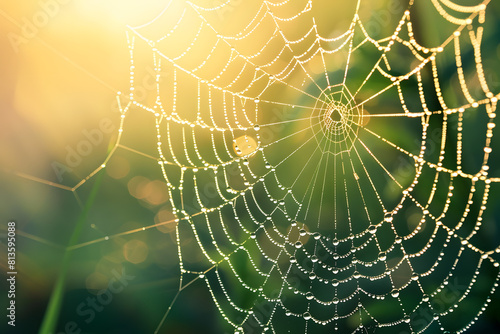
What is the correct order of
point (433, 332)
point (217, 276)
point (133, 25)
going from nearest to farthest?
1. point (133, 25)
2. point (433, 332)
3. point (217, 276)

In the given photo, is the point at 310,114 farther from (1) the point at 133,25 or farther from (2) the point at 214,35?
(1) the point at 133,25

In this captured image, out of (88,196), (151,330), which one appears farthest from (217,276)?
(88,196)

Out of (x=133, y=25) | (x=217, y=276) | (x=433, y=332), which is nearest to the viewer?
(x=133, y=25)

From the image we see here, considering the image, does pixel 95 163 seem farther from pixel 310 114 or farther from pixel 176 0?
pixel 310 114

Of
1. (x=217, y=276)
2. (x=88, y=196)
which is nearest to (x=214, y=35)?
(x=88, y=196)

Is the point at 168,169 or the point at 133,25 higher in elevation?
the point at 133,25

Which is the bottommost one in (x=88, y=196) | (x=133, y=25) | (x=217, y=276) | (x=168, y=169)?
(x=217, y=276)

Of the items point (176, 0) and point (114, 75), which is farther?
point (114, 75)
